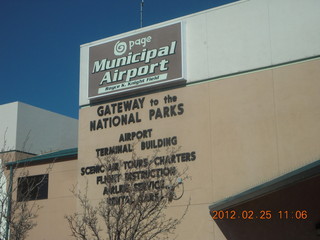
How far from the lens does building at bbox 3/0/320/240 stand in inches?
670

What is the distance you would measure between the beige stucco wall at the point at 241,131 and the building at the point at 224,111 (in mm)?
35

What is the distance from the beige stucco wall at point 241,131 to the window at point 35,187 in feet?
20.9

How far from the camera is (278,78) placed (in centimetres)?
1786

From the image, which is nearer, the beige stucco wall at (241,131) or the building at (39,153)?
the beige stucco wall at (241,131)

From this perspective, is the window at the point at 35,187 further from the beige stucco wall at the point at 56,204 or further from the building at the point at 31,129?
the building at the point at 31,129

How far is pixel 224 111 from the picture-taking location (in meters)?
18.7

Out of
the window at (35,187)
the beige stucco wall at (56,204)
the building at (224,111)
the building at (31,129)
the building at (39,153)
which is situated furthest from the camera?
the building at (31,129)

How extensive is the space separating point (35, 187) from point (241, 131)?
11.1 meters

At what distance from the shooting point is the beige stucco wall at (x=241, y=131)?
1708cm

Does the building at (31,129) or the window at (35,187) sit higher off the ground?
the building at (31,129)

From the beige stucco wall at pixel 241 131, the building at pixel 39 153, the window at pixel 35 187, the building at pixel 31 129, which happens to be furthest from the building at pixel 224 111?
the building at pixel 31 129

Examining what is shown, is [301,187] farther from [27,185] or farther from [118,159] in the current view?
[27,185]

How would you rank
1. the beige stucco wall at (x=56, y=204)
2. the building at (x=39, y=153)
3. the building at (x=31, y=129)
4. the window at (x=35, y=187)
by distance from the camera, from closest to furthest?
the beige stucco wall at (x=56, y=204) → the building at (x=39, y=153) → the window at (x=35, y=187) → the building at (x=31, y=129)

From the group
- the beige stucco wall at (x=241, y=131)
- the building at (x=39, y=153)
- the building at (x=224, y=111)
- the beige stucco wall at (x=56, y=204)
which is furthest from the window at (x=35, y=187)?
the beige stucco wall at (x=241, y=131)
